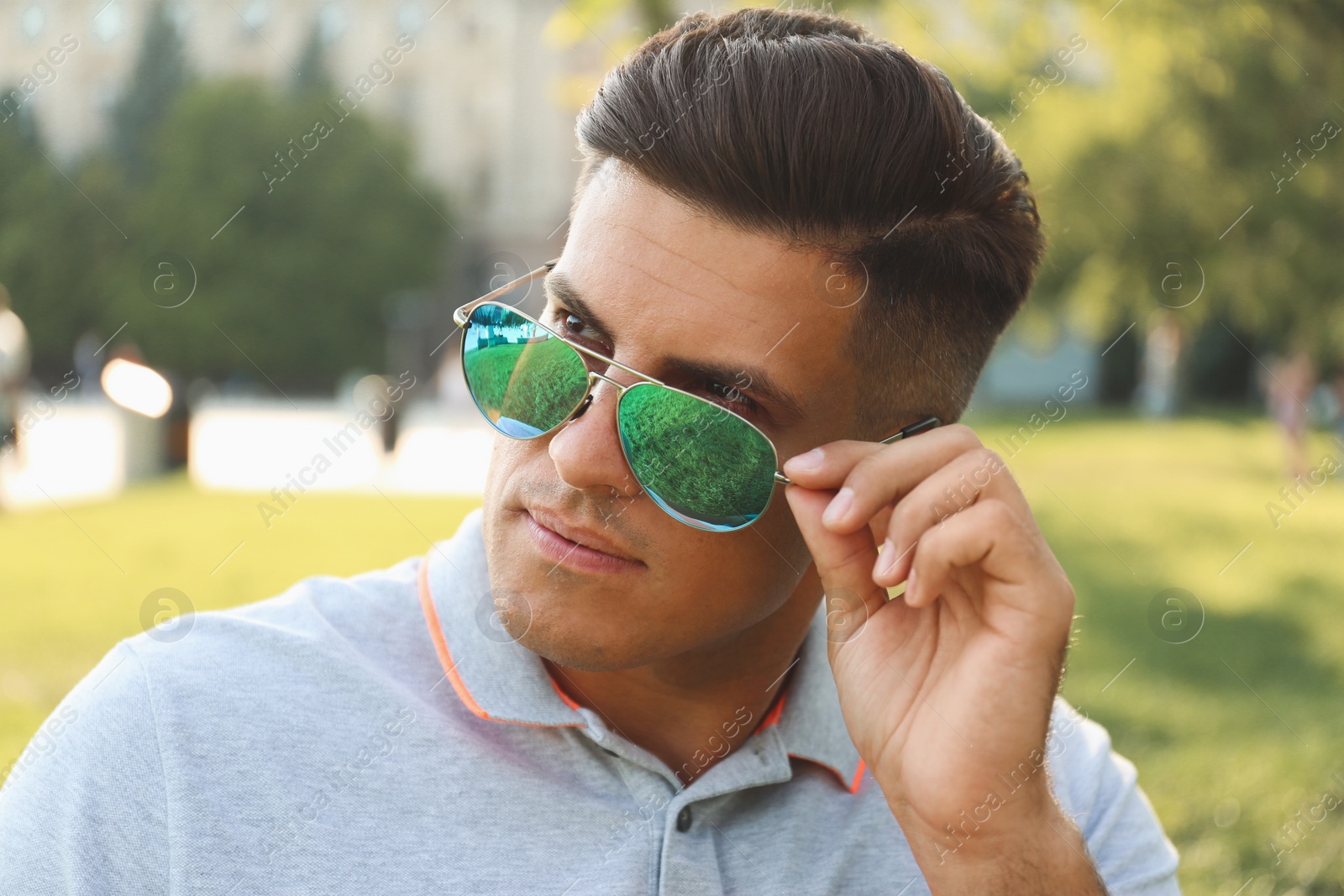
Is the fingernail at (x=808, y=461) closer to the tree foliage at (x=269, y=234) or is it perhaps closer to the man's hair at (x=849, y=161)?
the man's hair at (x=849, y=161)

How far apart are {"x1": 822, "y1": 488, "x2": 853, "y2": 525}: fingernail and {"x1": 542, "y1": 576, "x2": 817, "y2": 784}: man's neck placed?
404 millimetres

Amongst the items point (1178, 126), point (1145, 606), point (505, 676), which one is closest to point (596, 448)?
point (505, 676)

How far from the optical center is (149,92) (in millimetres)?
41500

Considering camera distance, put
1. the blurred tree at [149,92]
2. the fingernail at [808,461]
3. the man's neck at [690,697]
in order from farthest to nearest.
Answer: the blurred tree at [149,92] < the man's neck at [690,697] < the fingernail at [808,461]

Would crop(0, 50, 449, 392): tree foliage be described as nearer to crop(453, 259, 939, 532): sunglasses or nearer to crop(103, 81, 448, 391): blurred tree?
crop(103, 81, 448, 391): blurred tree

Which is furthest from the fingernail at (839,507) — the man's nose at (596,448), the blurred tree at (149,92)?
the blurred tree at (149,92)

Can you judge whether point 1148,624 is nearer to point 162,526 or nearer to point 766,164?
point 766,164

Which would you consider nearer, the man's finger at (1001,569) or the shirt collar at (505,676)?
the man's finger at (1001,569)

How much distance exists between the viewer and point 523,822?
75.1 inches

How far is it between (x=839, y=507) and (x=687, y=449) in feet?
0.92

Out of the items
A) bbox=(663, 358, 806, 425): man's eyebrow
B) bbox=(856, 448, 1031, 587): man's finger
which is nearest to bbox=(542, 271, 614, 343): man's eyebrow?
bbox=(663, 358, 806, 425): man's eyebrow

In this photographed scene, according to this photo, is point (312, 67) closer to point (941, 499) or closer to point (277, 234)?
point (277, 234)

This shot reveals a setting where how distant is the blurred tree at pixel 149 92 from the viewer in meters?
39.9

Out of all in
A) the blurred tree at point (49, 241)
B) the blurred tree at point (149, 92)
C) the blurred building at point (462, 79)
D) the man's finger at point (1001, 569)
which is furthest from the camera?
the blurred building at point (462, 79)
